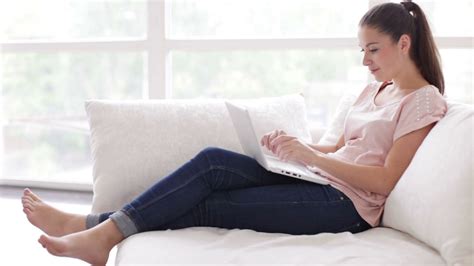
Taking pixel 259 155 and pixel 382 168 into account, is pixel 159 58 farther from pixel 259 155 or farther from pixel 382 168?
pixel 382 168

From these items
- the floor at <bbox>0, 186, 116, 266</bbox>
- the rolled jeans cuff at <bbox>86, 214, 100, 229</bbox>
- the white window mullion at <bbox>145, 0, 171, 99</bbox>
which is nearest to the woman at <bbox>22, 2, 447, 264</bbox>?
the rolled jeans cuff at <bbox>86, 214, 100, 229</bbox>

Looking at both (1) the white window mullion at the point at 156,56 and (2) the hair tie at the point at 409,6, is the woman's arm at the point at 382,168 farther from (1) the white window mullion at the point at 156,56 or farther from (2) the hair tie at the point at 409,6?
(1) the white window mullion at the point at 156,56

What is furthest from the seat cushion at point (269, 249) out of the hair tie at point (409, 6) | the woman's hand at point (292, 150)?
the hair tie at point (409, 6)

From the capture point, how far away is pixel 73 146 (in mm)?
4031

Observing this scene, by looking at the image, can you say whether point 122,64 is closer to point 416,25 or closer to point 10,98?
point 10,98

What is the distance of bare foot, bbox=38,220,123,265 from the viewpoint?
1.73 metres

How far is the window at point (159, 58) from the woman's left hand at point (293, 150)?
5.05 feet

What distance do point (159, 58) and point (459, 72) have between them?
5.55 ft

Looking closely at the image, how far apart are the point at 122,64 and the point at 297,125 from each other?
1801 mm

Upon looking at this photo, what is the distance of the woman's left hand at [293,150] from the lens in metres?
1.88

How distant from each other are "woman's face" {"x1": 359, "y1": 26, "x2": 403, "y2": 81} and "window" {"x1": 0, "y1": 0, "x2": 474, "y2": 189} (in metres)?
1.34

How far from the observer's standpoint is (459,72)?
3.31 metres

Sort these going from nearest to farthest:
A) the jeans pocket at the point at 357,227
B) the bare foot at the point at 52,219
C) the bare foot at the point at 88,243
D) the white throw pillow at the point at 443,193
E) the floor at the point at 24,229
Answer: the white throw pillow at the point at 443,193, the bare foot at the point at 88,243, the jeans pocket at the point at 357,227, the bare foot at the point at 52,219, the floor at the point at 24,229

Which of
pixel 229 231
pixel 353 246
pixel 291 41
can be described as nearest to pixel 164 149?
pixel 229 231
